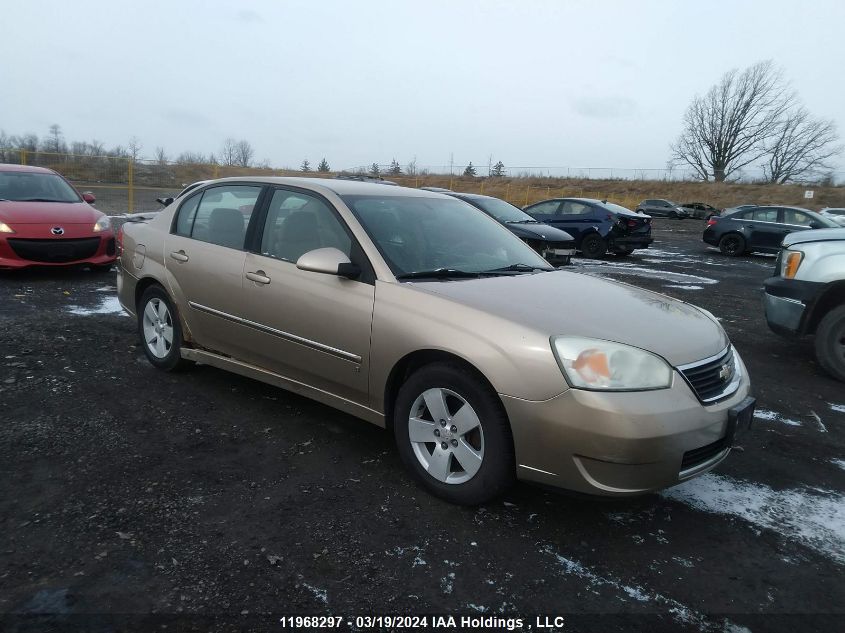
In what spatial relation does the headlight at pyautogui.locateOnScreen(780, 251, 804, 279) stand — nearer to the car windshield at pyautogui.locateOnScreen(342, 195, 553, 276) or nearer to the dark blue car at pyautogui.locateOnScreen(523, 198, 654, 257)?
the car windshield at pyautogui.locateOnScreen(342, 195, 553, 276)

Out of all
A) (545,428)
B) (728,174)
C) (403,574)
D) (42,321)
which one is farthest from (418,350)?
(728,174)

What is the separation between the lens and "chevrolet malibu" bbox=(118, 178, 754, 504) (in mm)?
2586

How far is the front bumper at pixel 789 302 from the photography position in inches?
217

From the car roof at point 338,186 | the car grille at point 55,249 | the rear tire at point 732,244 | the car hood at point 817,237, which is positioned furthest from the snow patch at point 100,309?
the rear tire at point 732,244

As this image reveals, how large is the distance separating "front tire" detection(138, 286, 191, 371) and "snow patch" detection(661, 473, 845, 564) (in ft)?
11.4

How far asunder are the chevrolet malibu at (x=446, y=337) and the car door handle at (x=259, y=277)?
0.07 feet

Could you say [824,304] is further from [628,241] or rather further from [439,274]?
[628,241]

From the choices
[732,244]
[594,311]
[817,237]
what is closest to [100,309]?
[594,311]

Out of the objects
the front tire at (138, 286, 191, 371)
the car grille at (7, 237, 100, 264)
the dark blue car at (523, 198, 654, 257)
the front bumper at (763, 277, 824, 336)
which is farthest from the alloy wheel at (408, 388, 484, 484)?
the dark blue car at (523, 198, 654, 257)

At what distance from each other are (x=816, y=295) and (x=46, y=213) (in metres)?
9.05

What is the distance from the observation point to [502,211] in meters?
12.8

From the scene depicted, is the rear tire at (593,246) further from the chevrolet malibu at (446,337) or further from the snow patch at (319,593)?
the snow patch at (319,593)

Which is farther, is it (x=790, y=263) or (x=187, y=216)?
(x=790, y=263)

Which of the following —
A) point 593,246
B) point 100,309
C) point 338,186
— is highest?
point 338,186
